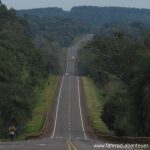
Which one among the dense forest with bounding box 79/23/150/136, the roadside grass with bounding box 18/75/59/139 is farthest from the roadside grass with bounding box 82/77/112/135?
the roadside grass with bounding box 18/75/59/139

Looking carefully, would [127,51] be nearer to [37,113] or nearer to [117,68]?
[117,68]

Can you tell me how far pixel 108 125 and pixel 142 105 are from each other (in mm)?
13100

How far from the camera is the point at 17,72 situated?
10281cm

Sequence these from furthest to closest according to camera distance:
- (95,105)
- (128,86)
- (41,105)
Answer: (41,105)
(95,105)
(128,86)

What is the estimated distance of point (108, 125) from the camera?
247ft

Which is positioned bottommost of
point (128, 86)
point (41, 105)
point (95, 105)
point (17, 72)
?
point (41, 105)

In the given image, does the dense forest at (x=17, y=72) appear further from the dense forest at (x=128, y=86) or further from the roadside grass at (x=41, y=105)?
the dense forest at (x=128, y=86)

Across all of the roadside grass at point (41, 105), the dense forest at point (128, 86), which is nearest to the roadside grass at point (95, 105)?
the dense forest at point (128, 86)

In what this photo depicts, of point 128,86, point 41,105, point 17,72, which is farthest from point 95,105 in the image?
point 128,86

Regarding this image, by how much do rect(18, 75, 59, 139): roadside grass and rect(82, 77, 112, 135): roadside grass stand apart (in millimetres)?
7241

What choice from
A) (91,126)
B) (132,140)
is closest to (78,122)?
(91,126)

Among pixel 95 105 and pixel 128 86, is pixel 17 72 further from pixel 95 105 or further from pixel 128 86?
pixel 128 86

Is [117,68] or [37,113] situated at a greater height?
[117,68]

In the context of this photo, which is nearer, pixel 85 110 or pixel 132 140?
Result: pixel 132 140
